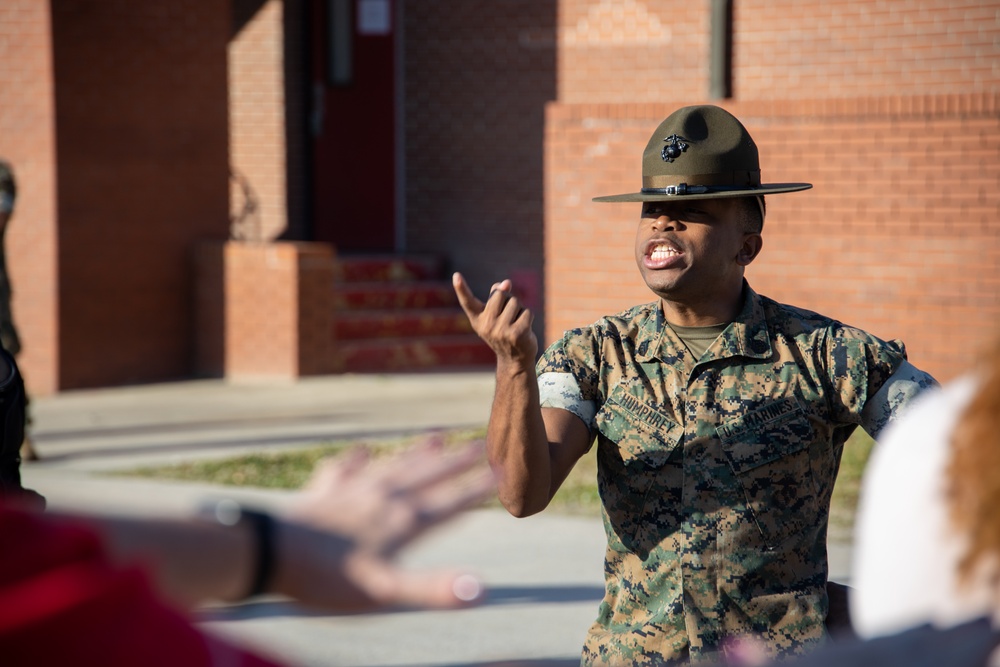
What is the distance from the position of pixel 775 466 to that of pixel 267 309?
30.9 feet

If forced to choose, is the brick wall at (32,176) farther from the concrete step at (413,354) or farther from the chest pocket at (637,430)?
the chest pocket at (637,430)

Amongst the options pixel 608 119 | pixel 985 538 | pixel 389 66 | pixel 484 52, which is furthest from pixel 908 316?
pixel 985 538

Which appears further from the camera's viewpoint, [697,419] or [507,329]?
[697,419]

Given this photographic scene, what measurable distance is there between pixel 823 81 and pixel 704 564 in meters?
9.81

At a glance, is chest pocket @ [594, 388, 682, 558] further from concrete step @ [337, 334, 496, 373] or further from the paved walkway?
concrete step @ [337, 334, 496, 373]

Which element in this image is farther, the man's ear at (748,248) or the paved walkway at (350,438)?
the paved walkway at (350,438)

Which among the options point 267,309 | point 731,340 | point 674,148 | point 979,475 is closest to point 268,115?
point 267,309

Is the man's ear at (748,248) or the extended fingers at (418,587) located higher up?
the man's ear at (748,248)

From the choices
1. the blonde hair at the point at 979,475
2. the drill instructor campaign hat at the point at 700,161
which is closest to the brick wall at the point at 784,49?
the drill instructor campaign hat at the point at 700,161

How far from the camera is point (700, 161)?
3.13 meters

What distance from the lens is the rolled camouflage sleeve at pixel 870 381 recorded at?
2924mm

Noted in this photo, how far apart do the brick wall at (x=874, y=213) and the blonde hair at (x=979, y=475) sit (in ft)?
26.4

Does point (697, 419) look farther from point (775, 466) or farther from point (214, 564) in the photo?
point (214, 564)

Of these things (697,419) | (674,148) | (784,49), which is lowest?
(697,419)
